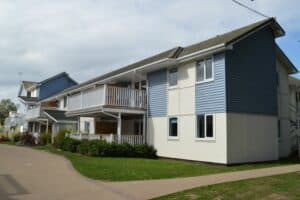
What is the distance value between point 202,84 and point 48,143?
80.5ft

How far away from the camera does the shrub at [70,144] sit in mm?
27453

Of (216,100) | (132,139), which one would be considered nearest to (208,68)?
(216,100)

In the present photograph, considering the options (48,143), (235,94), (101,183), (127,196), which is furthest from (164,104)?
(48,143)

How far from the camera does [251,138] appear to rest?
66.2ft

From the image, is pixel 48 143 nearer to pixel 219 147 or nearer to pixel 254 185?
pixel 219 147

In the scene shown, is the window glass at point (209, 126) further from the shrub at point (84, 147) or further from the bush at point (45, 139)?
the bush at point (45, 139)

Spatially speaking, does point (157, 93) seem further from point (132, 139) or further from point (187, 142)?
point (187, 142)

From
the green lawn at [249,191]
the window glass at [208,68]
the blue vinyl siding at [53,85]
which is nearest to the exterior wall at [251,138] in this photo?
the window glass at [208,68]

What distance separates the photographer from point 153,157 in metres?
24.1

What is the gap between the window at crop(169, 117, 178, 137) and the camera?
2266cm

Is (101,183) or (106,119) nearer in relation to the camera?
(101,183)

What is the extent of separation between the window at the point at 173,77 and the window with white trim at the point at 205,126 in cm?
334

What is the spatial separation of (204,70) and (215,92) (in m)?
1.68

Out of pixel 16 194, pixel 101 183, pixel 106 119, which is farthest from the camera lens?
pixel 106 119
